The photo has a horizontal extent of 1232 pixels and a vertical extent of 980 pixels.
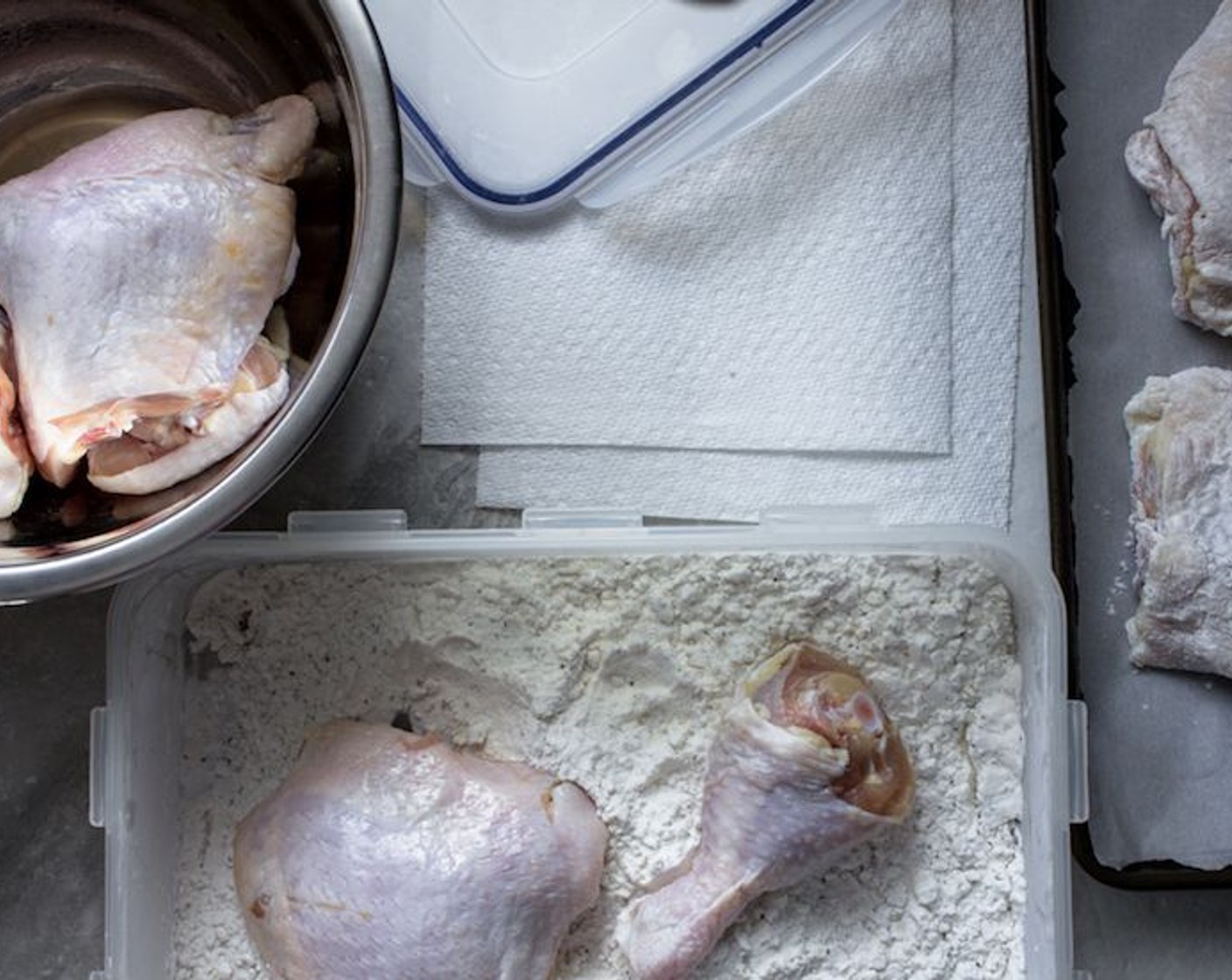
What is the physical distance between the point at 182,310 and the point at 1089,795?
53cm

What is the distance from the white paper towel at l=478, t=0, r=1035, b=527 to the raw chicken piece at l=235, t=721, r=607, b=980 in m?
0.17

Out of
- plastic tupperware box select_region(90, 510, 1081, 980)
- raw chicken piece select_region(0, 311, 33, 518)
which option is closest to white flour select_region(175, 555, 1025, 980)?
plastic tupperware box select_region(90, 510, 1081, 980)

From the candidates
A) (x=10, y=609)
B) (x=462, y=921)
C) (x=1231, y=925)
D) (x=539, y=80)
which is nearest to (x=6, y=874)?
(x=10, y=609)

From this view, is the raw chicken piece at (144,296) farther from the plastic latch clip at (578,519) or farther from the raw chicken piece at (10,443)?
the plastic latch clip at (578,519)

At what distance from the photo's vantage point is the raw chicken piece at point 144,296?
688mm

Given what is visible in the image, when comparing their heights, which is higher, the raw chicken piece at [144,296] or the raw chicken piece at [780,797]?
the raw chicken piece at [144,296]

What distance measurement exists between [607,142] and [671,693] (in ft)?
0.98

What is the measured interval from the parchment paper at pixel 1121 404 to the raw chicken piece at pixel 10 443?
1.74ft

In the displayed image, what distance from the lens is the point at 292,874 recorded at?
29.5 inches

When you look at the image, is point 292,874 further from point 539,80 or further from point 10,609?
point 539,80

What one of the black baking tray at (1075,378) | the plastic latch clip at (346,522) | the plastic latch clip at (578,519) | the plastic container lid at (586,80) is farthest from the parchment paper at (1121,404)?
the plastic latch clip at (346,522)

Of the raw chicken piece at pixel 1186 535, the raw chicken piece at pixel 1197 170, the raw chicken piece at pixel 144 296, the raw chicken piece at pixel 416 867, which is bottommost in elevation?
the raw chicken piece at pixel 416 867

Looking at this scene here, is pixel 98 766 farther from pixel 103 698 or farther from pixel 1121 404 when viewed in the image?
pixel 1121 404

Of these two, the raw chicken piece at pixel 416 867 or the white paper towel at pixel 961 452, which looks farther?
the white paper towel at pixel 961 452
